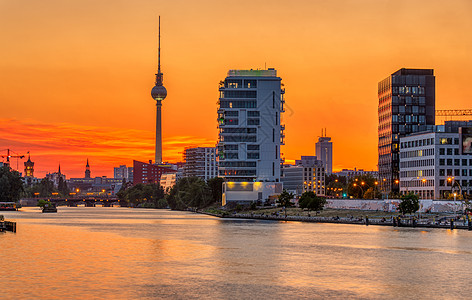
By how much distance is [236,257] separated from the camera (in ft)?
314

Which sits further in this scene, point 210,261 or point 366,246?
point 366,246

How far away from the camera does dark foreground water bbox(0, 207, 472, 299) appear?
64562 mm

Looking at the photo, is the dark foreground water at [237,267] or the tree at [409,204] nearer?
the dark foreground water at [237,267]

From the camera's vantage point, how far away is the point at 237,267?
83.2m

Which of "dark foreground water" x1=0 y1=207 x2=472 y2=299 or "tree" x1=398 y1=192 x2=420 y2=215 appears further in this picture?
"tree" x1=398 y1=192 x2=420 y2=215

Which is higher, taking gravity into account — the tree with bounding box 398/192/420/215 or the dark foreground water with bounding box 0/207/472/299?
the tree with bounding box 398/192/420/215

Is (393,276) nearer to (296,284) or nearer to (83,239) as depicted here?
(296,284)

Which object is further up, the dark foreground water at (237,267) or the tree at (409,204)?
the tree at (409,204)

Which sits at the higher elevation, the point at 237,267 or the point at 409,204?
the point at 409,204

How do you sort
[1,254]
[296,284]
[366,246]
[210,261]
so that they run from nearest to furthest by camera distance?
[296,284] → [210,261] → [1,254] → [366,246]

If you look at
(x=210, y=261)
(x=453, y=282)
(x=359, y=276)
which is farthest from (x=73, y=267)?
(x=453, y=282)

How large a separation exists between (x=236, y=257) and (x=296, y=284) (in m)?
27.3

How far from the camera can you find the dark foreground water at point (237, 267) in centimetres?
6456

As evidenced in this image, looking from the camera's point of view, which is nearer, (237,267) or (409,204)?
(237,267)
